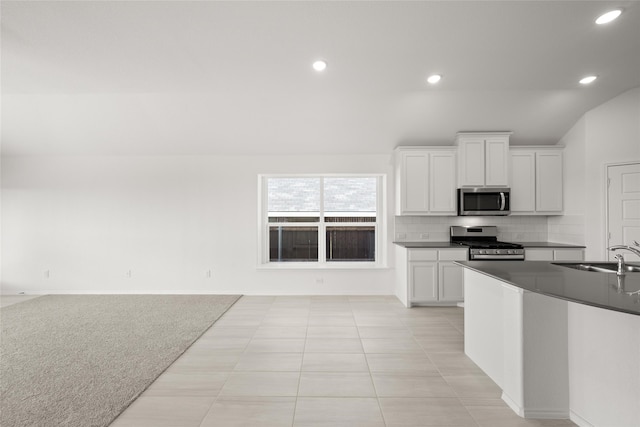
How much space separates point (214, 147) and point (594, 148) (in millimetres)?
5610

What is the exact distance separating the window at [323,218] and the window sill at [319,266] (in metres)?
0.06

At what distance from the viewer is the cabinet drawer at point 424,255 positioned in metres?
4.82

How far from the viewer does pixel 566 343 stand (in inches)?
84.6

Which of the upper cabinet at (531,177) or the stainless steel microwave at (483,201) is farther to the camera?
the upper cabinet at (531,177)

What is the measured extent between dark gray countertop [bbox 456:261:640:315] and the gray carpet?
2.79 metres

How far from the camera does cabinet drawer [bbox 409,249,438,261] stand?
4.82 meters

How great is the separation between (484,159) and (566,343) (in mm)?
3401

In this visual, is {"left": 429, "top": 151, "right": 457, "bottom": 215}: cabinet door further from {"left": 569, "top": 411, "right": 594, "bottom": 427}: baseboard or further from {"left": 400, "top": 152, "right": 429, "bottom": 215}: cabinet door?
{"left": 569, "top": 411, "right": 594, "bottom": 427}: baseboard

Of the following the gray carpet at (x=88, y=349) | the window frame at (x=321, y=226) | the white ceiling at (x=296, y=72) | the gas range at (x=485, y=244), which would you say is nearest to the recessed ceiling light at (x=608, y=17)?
the white ceiling at (x=296, y=72)

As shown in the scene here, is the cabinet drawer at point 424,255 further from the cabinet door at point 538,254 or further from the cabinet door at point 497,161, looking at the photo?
the cabinet door at point 497,161

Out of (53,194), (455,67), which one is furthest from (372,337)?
(53,194)

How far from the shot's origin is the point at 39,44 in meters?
3.07

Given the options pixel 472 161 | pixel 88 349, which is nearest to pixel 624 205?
pixel 472 161

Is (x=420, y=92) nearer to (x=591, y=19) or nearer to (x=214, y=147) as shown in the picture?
(x=591, y=19)
